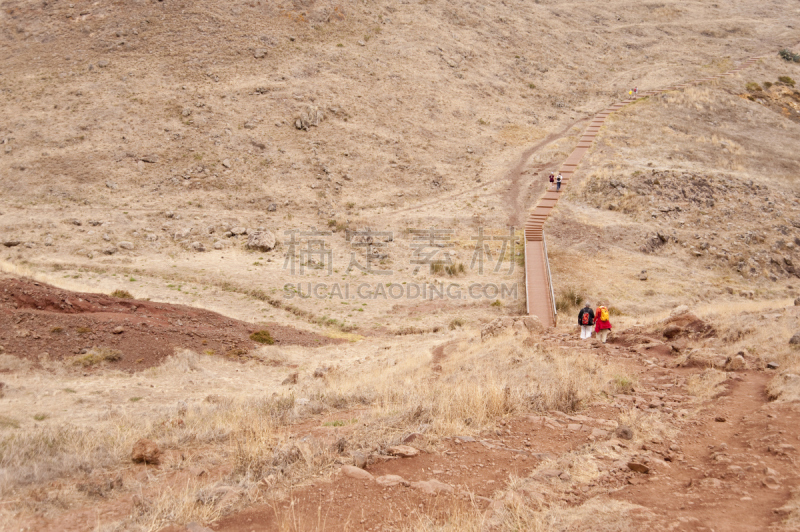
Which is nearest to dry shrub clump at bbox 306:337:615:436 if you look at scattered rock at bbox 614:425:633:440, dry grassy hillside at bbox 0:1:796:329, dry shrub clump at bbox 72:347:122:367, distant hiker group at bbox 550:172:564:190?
scattered rock at bbox 614:425:633:440

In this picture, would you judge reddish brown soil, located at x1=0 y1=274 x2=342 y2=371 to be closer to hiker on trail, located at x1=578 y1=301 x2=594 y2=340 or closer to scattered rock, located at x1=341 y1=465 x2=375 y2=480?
hiker on trail, located at x1=578 y1=301 x2=594 y2=340

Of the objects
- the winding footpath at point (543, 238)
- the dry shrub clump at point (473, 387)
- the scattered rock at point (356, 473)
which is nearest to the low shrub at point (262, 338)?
the dry shrub clump at point (473, 387)

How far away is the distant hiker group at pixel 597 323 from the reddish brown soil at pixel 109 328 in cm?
829

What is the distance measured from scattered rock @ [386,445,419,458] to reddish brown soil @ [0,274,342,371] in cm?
857

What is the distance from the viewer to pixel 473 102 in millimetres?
42750

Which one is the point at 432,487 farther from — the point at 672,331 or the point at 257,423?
the point at 672,331

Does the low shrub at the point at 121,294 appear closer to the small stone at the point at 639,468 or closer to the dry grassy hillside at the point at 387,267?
the dry grassy hillside at the point at 387,267

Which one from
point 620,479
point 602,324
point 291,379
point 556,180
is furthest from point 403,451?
point 556,180

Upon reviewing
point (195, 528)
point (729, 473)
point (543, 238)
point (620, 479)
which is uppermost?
point (543, 238)

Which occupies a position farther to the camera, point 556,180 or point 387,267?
point 556,180

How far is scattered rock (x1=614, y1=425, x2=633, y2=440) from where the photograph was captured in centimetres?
577

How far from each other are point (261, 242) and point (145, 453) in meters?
20.6

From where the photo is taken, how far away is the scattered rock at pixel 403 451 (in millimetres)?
5516

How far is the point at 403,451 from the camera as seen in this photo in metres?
5.53
